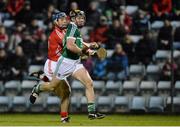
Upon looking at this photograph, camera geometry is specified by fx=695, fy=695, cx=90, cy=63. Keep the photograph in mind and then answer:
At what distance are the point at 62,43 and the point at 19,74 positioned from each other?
5072 mm

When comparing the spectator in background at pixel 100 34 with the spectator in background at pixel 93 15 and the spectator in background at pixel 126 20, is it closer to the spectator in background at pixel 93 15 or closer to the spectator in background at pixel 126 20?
the spectator in background at pixel 126 20

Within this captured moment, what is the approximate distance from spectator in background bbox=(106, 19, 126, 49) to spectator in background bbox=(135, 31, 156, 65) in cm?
80

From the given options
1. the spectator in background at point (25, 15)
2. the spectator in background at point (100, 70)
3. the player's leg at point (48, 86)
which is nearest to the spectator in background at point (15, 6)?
the spectator in background at point (25, 15)

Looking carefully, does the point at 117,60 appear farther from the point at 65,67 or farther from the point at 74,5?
the point at 65,67

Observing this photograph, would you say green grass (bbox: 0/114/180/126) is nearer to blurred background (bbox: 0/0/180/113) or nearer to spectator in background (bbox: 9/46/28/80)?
blurred background (bbox: 0/0/180/113)

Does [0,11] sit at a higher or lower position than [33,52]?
higher

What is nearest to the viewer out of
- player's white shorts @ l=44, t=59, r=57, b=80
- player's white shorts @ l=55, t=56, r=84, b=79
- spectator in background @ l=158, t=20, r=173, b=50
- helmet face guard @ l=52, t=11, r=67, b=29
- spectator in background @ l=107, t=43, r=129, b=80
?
player's white shorts @ l=55, t=56, r=84, b=79

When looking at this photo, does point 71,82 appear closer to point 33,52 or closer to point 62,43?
point 33,52

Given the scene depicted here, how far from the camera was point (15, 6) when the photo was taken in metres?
23.0

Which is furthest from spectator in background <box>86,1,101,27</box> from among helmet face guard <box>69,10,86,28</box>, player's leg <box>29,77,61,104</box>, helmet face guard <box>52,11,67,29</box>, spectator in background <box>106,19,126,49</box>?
helmet face guard <box>69,10,86,28</box>

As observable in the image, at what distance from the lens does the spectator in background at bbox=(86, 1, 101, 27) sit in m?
21.9

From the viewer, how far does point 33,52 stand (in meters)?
20.6

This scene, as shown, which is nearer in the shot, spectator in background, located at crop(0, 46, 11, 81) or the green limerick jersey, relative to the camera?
the green limerick jersey

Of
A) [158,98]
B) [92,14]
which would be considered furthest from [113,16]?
[158,98]
